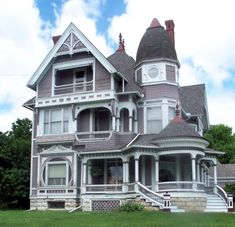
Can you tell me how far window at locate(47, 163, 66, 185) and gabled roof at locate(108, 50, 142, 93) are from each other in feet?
22.0

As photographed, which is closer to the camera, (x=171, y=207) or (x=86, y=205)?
(x=171, y=207)

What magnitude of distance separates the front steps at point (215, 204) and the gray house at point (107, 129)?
7cm

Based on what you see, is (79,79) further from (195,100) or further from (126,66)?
(195,100)

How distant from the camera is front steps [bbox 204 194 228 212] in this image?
86.5 ft

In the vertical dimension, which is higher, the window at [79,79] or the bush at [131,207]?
the window at [79,79]

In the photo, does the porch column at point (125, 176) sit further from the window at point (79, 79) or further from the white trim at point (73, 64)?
the white trim at point (73, 64)

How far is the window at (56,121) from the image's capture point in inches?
1208

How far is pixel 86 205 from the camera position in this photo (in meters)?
28.2

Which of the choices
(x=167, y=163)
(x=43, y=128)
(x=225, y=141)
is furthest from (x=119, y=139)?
(x=225, y=141)

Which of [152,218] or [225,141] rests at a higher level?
[225,141]

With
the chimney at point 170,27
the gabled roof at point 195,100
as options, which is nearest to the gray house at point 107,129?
the gabled roof at point 195,100

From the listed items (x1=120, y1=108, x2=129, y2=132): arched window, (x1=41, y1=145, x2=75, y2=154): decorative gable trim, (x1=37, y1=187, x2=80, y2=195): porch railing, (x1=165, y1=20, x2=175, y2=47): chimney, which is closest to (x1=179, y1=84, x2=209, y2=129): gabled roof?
(x1=165, y1=20, x2=175, y2=47): chimney

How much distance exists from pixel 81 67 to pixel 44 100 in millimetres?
3416

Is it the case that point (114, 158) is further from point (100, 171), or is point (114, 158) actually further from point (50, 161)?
point (50, 161)
